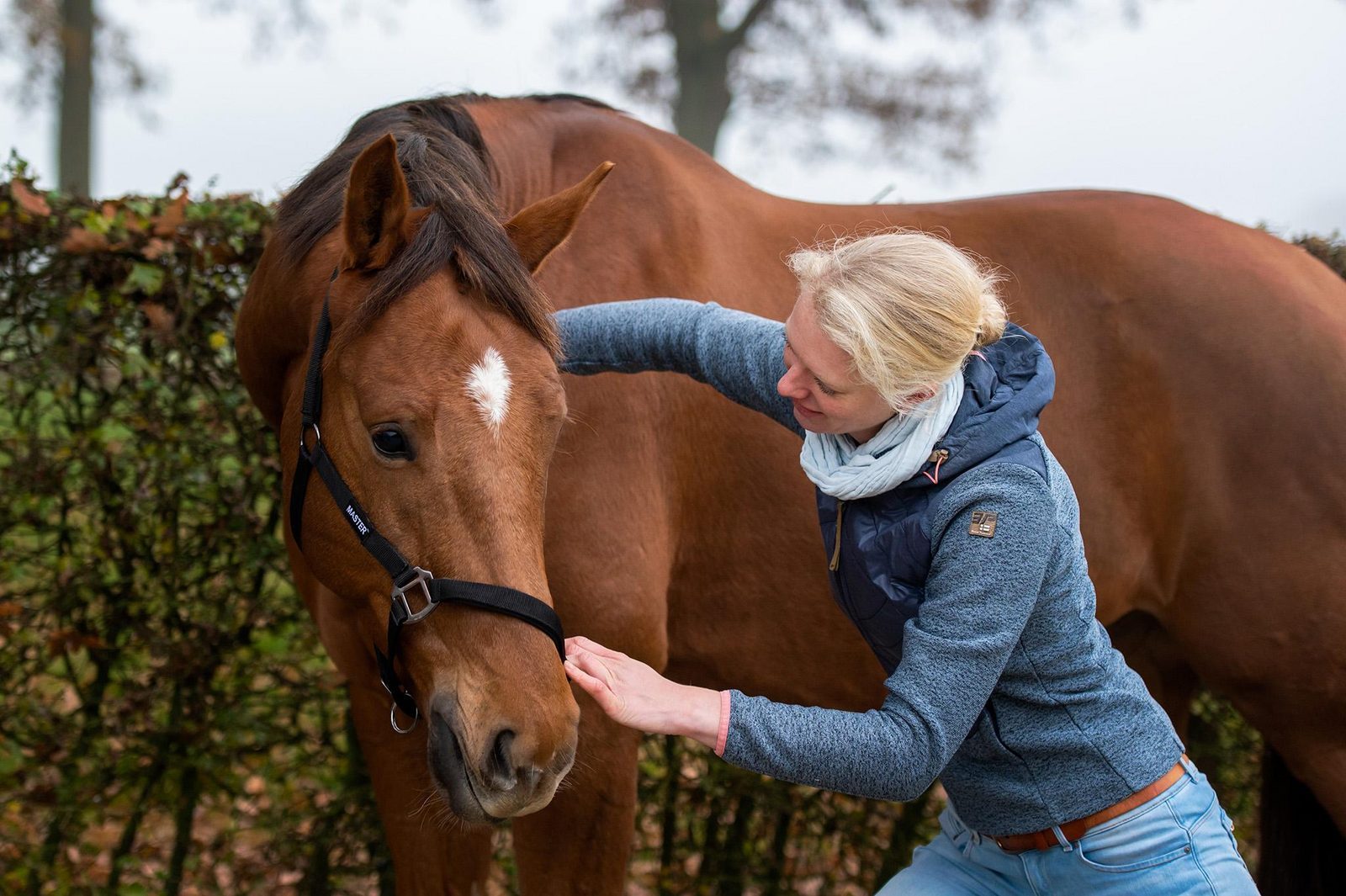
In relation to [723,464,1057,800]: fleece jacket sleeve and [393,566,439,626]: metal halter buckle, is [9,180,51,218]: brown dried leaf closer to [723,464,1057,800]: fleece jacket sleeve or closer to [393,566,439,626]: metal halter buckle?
[393,566,439,626]: metal halter buckle

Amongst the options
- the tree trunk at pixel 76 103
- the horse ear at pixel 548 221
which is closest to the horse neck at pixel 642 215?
the horse ear at pixel 548 221

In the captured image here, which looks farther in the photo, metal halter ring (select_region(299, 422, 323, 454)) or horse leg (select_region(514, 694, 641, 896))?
horse leg (select_region(514, 694, 641, 896))

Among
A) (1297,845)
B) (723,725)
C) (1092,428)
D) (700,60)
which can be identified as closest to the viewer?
(723,725)

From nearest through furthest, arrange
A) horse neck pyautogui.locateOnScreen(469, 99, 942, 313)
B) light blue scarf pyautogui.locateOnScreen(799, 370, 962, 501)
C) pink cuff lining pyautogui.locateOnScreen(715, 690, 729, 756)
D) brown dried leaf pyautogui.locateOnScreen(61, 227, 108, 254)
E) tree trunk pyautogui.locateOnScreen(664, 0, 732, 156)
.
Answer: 1. pink cuff lining pyautogui.locateOnScreen(715, 690, 729, 756)
2. light blue scarf pyautogui.locateOnScreen(799, 370, 962, 501)
3. horse neck pyautogui.locateOnScreen(469, 99, 942, 313)
4. brown dried leaf pyautogui.locateOnScreen(61, 227, 108, 254)
5. tree trunk pyautogui.locateOnScreen(664, 0, 732, 156)

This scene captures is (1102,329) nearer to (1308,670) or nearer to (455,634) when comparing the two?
(1308,670)

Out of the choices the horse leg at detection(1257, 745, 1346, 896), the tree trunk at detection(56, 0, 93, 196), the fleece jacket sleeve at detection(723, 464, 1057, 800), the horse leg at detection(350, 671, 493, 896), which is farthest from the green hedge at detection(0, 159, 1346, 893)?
the tree trunk at detection(56, 0, 93, 196)

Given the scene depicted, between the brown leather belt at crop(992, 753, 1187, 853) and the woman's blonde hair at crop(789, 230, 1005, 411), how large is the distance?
796 millimetres

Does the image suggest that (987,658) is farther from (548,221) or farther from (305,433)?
(305,433)

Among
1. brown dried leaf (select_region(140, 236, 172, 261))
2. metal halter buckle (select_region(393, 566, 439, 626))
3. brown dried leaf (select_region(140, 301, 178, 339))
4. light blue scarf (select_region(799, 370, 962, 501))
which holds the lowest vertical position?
metal halter buckle (select_region(393, 566, 439, 626))

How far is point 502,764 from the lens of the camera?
171 cm

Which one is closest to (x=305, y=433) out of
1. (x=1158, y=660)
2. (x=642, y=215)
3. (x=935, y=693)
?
(x=642, y=215)

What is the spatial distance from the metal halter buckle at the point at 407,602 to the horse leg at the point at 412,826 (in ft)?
3.18

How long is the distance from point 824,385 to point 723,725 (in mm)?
595

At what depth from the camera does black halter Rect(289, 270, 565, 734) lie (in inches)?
69.2
